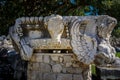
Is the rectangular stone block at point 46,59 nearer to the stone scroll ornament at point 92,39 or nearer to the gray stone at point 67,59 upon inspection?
the gray stone at point 67,59

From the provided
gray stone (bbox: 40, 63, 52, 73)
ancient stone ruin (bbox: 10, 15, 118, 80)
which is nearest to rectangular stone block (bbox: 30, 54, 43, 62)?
ancient stone ruin (bbox: 10, 15, 118, 80)

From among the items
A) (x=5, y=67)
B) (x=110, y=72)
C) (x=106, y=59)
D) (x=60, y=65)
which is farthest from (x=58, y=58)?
(x=5, y=67)

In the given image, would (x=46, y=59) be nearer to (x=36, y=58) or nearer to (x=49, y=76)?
(x=36, y=58)

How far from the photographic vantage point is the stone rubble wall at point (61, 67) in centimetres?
548

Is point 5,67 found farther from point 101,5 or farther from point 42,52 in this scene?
point 101,5

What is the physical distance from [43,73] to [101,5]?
474cm

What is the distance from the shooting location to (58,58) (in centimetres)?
549

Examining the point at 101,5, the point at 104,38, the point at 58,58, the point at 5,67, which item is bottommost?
the point at 5,67

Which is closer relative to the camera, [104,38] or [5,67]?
[104,38]

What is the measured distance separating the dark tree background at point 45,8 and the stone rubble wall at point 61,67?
4.49 metres

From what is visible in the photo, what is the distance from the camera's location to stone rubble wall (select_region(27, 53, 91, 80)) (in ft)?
18.0

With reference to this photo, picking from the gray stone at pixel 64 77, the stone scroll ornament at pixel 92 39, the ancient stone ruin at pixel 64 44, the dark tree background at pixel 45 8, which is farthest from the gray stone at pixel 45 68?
the dark tree background at pixel 45 8

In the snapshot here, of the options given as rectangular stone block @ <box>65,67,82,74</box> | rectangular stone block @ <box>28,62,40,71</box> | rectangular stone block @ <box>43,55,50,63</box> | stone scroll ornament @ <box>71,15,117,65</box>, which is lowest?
rectangular stone block @ <box>65,67,82,74</box>

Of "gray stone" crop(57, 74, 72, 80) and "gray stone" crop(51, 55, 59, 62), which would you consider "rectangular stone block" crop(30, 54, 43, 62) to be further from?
"gray stone" crop(57, 74, 72, 80)
